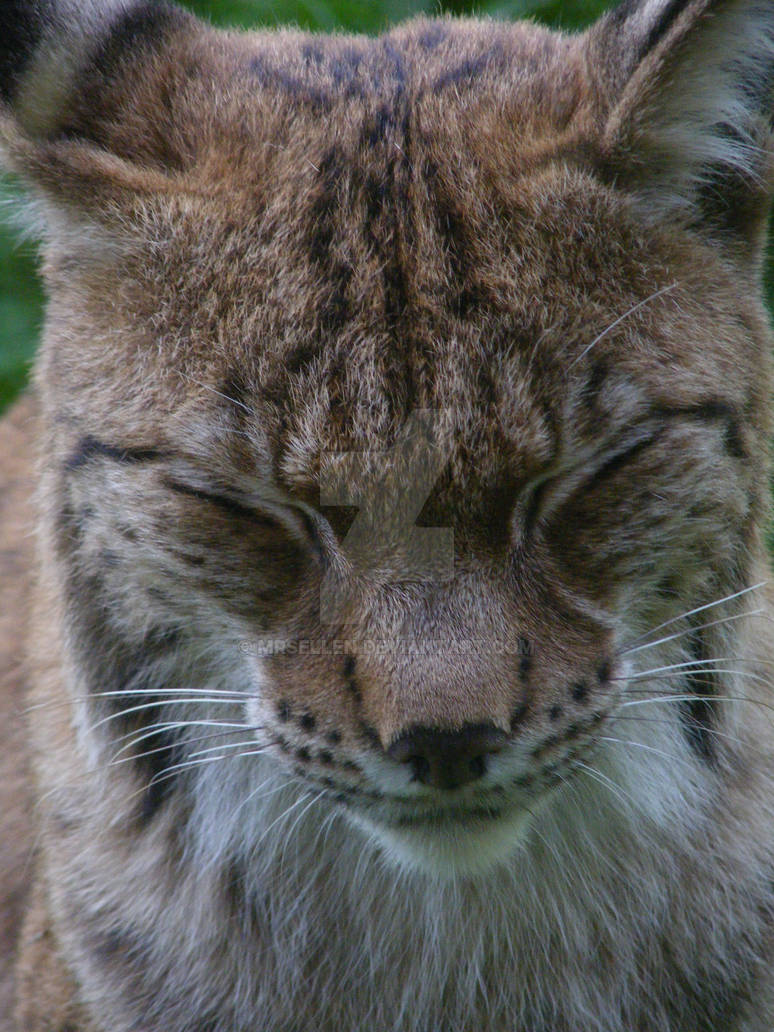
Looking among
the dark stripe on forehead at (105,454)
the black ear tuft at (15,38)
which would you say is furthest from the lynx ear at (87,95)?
the dark stripe on forehead at (105,454)

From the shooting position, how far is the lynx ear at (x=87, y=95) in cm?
244

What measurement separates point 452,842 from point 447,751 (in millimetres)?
308

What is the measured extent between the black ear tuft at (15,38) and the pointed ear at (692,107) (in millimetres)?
1032

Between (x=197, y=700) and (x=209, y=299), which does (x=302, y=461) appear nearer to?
(x=209, y=299)

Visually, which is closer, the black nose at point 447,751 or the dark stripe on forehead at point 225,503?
the black nose at point 447,751

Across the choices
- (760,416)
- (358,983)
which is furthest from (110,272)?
(358,983)

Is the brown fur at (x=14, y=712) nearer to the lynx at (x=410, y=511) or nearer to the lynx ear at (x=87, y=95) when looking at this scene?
the lynx at (x=410, y=511)

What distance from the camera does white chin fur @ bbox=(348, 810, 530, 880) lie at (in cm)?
239

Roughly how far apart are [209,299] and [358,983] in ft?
4.80

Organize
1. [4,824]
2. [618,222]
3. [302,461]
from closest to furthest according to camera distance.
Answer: [302,461], [618,222], [4,824]

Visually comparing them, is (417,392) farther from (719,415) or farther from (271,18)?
(271,18)

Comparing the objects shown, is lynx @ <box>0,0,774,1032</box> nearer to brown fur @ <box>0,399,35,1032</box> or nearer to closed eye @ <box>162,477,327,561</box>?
closed eye @ <box>162,477,327,561</box>

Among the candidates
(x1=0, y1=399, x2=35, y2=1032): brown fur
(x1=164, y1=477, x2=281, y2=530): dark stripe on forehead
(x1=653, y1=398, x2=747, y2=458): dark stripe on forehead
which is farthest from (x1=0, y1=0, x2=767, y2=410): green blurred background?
(x1=653, y1=398, x2=747, y2=458): dark stripe on forehead

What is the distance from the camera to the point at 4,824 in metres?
3.75
